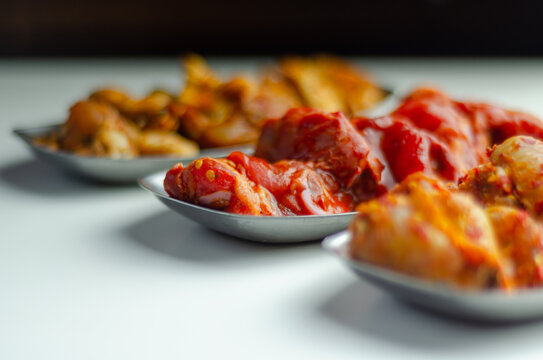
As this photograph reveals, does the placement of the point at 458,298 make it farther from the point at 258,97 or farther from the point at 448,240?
the point at 258,97

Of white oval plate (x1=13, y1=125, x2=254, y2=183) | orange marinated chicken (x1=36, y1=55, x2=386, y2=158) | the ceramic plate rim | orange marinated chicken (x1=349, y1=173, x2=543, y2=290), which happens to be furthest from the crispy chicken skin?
orange marinated chicken (x1=36, y1=55, x2=386, y2=158)

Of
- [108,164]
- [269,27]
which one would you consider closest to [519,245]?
[108,164]

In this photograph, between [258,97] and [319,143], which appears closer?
[319,143]

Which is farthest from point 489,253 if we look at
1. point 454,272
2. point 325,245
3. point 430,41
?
point 430,41

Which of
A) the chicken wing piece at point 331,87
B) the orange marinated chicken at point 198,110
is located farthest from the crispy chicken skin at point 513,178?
the chicken wing piece at point 331,87

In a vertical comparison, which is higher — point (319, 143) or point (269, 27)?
point (319, 143)

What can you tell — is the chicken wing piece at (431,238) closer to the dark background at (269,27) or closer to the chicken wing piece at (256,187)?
the chicken wing piece at (256,187)
